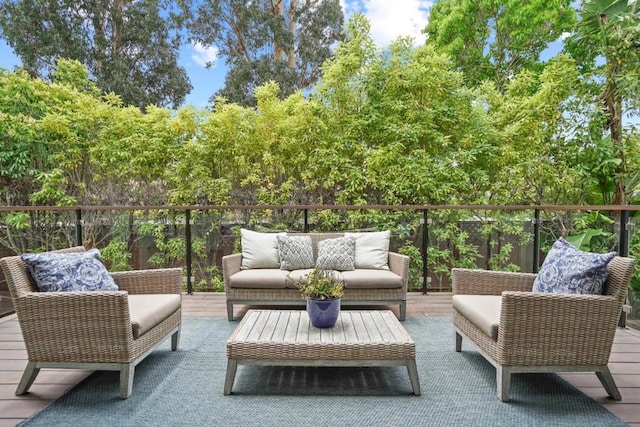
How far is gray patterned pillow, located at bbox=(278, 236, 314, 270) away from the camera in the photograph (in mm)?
3941

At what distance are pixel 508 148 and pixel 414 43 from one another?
1897 mm

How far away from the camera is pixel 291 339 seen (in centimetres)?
239

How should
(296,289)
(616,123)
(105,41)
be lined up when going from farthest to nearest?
1. (105,41)
2. (616,123)
3. (296,289)

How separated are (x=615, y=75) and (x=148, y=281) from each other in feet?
18.3

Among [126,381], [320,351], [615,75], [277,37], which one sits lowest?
[126,381]

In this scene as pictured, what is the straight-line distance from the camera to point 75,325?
229cm

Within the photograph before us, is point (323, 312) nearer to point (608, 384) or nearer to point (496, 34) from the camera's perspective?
point (608, 384)

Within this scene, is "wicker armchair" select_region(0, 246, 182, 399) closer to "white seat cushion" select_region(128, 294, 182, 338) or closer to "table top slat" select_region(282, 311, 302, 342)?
"white seat cushion" select_region(128, 294, 182, 338)

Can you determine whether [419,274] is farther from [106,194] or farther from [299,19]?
[299,19]

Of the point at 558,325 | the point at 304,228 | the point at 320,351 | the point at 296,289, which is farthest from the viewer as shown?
the point at 304,228

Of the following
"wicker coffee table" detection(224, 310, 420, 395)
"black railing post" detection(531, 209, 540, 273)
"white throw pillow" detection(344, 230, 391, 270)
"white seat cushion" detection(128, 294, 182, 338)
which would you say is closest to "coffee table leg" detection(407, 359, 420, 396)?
"wicker coffee table" detection(224, 310, 420, 395)

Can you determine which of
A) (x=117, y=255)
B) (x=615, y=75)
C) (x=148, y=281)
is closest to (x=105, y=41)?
(x=117, y=255)

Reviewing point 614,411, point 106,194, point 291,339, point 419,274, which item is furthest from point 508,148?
point 106,194

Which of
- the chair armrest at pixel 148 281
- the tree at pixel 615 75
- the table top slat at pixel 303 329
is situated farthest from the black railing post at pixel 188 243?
the tree at pixel 615 75
